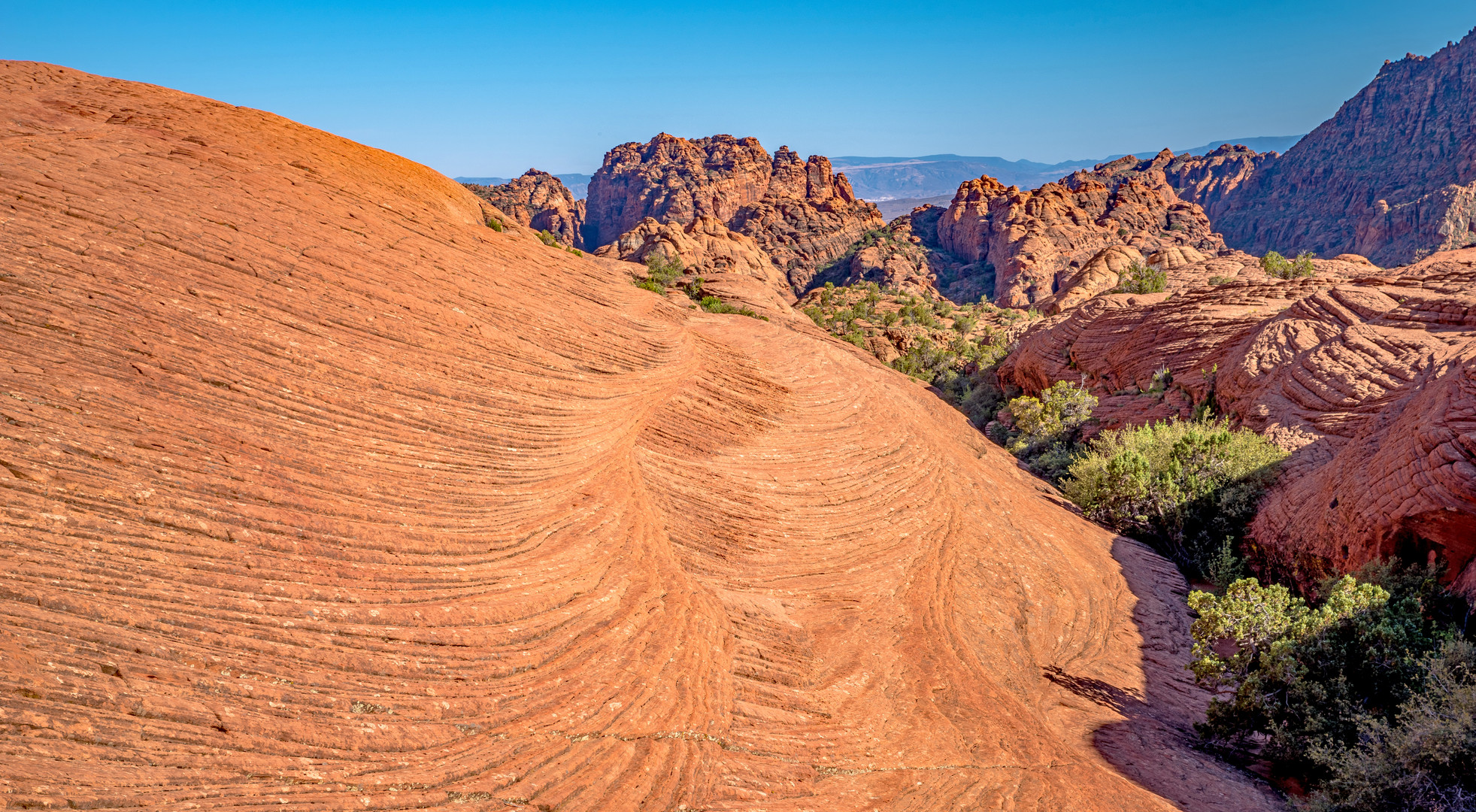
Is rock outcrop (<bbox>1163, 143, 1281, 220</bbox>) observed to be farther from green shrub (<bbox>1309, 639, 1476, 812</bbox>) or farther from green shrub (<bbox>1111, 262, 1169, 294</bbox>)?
green shrub (<bbox>1309, 639, 1476, 812</bbox>)

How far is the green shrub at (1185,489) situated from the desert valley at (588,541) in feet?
0.32

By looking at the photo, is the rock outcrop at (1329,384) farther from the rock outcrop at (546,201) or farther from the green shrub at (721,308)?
the rock outcrop at (546,201)

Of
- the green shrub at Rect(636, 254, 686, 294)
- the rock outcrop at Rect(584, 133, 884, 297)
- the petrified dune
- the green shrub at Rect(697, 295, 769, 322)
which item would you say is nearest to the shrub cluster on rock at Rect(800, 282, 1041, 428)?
the green shrub at Rect(636, 254, 686, 294)

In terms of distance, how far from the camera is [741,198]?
13225 cm

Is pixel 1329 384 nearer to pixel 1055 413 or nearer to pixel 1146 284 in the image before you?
pixel 1055 413

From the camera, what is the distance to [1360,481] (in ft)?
41.2

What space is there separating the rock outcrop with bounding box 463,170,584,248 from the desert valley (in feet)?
387

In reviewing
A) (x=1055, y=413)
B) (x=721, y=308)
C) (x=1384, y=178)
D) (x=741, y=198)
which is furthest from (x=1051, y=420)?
(x=1384, y=178)

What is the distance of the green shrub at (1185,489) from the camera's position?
16.3 metres

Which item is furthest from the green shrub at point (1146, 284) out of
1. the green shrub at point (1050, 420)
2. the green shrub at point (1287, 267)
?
the green shrub at point (1050, 420)

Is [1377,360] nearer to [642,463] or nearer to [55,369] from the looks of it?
[642,463]

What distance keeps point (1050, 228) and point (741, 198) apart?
2417 inches

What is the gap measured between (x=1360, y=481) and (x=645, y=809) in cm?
1369

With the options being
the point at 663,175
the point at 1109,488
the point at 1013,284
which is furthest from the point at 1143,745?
the point at 663,175
